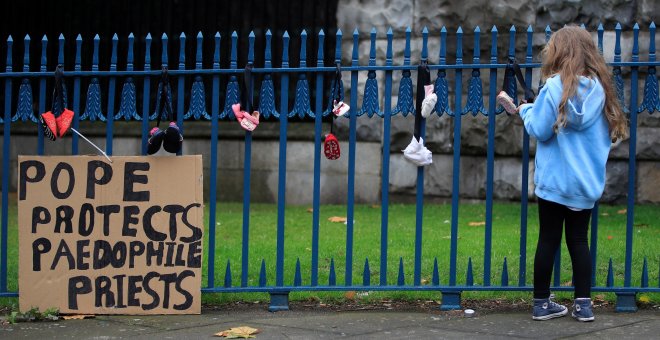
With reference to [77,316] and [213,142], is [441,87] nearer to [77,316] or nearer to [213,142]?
[213,142]

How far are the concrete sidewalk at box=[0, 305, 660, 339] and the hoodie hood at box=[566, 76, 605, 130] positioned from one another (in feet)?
3.72

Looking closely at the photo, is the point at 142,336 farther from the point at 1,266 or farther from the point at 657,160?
the point at 657,160

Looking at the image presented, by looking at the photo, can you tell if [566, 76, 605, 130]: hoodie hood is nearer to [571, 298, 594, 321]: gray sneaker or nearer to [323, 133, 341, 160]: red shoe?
[571, 298, 594, 321]: gray sneaker

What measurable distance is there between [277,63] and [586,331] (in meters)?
7.27

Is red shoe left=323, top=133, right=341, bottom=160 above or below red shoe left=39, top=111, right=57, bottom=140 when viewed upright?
below

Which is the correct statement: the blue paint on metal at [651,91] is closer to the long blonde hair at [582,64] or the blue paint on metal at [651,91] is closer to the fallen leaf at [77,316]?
the long blonde hair at [582,64]

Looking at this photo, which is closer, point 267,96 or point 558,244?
point 558,244

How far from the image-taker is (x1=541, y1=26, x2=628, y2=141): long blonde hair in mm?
5492

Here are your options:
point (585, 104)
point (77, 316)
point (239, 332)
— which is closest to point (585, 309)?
point (585, 104)

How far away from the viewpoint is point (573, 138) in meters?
5.48

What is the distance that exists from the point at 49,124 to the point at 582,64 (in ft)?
10.4

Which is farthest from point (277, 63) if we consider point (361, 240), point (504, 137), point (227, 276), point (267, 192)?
point (227, 276)

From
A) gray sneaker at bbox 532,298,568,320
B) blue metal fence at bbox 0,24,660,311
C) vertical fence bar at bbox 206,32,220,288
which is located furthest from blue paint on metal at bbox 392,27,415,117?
gray sneaker at bbox 532,298,568,320

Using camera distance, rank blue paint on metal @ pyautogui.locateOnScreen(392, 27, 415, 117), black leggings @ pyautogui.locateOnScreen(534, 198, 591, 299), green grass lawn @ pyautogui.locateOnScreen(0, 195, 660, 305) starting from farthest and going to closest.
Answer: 1. green grass lawn @ pyautogui.locateOnScreen(0, 195, 660, 305)
2. blue paint on metal @ pyautogui.locateOnScreen(392, 27, 415, 117)
3. black leggings @ pyautogui.locateOnScreen(534, 198, 591, 299)
